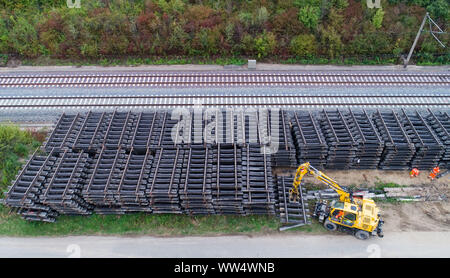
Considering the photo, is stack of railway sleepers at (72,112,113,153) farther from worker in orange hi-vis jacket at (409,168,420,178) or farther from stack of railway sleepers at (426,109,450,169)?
stack of railway sleepers at (426,109,450,169)

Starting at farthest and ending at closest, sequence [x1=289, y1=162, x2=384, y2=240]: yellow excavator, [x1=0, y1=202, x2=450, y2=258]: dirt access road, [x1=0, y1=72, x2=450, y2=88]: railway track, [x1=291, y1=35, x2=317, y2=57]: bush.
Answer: [x1=291, y1=35, x2=317, y2=57]: bush
[x1=0, y1=72, x2=450, y2=88]: railway track
[x1=0, y1=202, x2=450, y2=258]: dirt access road
[x1=289, y1=162, x2=384, y2=240]: yellow excavator

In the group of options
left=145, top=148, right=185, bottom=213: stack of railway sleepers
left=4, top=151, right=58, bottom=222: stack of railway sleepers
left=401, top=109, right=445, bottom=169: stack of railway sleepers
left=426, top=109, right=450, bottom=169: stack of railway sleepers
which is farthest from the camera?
left=426, top=109, right=450, bottom=169: stack of railway sleepers

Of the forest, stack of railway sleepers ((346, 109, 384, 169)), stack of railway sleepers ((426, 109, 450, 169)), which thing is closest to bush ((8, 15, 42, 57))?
the forest

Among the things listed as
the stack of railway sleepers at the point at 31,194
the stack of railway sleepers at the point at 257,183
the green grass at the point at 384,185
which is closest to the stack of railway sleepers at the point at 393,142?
the green grass at the point at 384,185

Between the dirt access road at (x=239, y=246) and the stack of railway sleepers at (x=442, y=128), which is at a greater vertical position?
the stack of railway sleepers at (x=442, y=128)

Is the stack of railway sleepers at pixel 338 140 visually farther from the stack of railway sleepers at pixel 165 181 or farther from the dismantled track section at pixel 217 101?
the stack of railway sleepers at pixel 165 181

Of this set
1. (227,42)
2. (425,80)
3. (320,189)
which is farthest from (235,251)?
(425,80)

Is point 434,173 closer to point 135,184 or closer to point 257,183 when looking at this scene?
point 257,183
